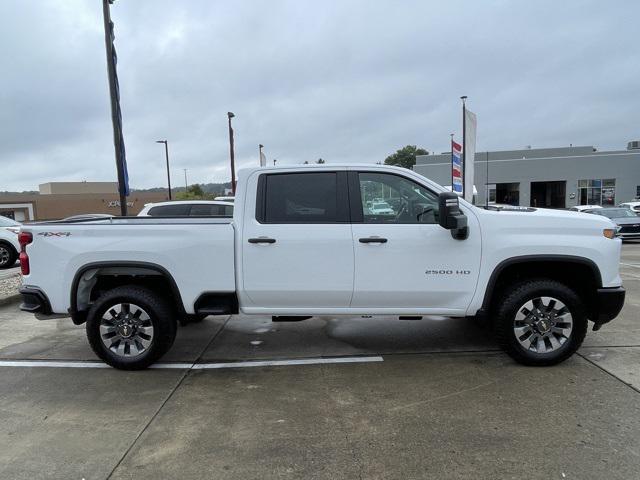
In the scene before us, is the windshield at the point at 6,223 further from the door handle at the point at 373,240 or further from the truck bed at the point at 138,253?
the door handle at the point at 373,240

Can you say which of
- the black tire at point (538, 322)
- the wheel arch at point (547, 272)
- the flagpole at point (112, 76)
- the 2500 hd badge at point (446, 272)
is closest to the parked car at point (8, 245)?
the flagpole at point (112, 76)

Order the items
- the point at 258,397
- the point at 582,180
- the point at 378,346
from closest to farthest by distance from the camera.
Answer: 1. the point at 258,397
2. the point at 378,346
3. the point at 582,180

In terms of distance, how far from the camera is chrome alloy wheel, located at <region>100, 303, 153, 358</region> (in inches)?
182

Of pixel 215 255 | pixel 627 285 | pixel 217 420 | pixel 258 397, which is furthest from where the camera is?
pixel 627 285

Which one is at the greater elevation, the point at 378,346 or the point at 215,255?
the point at 215,255

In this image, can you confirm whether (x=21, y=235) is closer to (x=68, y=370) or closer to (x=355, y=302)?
(x=68, y=370)

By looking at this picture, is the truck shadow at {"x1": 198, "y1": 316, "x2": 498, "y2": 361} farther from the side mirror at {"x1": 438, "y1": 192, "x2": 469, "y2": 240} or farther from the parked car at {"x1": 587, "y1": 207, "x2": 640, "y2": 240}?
the parked car at {"x1": 587, "y1": 207, "x2": 640, "y2": 240}

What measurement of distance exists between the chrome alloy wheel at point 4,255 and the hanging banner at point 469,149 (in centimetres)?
1366

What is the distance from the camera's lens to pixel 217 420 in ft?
12.0

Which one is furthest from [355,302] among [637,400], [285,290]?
[637,400]

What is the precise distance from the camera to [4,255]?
12.8m

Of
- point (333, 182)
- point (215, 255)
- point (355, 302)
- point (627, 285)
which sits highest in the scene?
point (333, 182)

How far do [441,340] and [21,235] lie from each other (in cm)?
462

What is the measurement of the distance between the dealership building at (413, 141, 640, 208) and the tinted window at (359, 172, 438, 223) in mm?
34825
